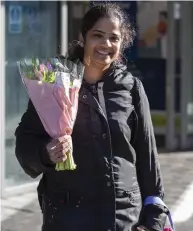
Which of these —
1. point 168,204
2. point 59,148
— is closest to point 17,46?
point 168,204

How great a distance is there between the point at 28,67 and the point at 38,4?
485 cm

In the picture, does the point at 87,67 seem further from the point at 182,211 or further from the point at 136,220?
the point at 182,211

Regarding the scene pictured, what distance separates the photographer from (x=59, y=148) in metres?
2.49

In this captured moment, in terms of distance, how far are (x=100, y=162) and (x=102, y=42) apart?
48 cm

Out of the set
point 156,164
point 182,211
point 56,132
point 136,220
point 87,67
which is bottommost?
point 182,211

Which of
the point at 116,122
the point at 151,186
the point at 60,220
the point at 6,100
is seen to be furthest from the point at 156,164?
the point at 6,100

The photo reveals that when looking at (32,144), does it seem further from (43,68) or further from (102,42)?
(102,42)

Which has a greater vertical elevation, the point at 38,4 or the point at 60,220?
the point at 38,4

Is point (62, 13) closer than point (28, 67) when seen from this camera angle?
No

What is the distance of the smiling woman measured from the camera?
8.64 feet

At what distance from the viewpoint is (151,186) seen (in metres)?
2.82

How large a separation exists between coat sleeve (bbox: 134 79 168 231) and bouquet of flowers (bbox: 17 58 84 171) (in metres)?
0.34

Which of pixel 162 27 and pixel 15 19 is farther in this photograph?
pixel 162 27

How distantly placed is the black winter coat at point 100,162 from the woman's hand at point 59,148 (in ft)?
0.15
